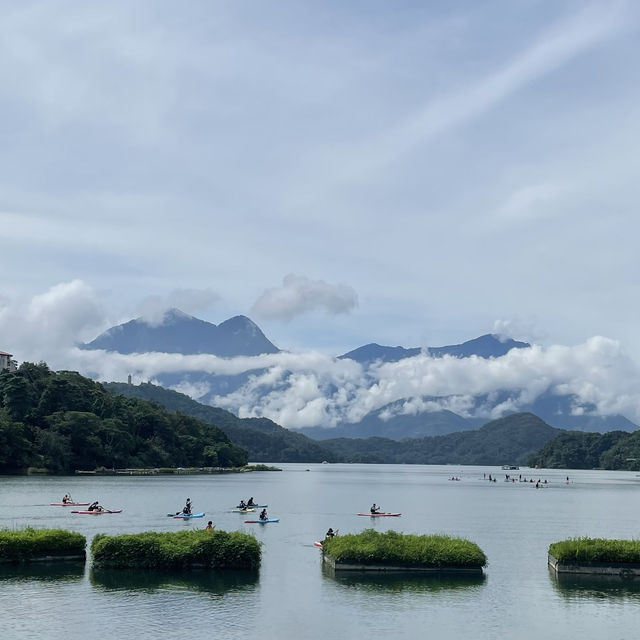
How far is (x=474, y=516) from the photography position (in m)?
104

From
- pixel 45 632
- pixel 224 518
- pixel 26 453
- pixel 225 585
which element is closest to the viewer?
pixel 45 632

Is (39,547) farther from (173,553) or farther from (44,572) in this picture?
(173,553)

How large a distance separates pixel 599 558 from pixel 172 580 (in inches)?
1023

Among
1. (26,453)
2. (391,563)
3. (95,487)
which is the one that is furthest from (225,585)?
(26,453)

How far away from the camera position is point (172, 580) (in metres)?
47.8

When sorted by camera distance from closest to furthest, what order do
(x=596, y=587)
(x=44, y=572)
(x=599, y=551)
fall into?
(x=596, y=587) → (x=44, y=572) → (x=599, y=551)

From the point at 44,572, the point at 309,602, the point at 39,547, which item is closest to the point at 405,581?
the point at 309,602

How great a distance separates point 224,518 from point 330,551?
40012 mm

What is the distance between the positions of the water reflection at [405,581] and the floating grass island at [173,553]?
5.70 metres

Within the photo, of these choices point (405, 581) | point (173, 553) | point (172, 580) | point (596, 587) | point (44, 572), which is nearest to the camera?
point (172, 580)

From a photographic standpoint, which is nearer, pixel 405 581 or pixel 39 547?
pixel 405 581

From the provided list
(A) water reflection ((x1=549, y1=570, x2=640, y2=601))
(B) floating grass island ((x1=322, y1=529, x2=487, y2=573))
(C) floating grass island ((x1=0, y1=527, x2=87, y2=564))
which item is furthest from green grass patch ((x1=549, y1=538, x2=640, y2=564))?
(C) floating grass island ((x1=0, y1=527, x2=87, y2=564))

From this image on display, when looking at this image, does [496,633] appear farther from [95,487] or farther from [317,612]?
[95,487]

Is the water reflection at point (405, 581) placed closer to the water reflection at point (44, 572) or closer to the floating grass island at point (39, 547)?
the water reflection at point (44, 572)
